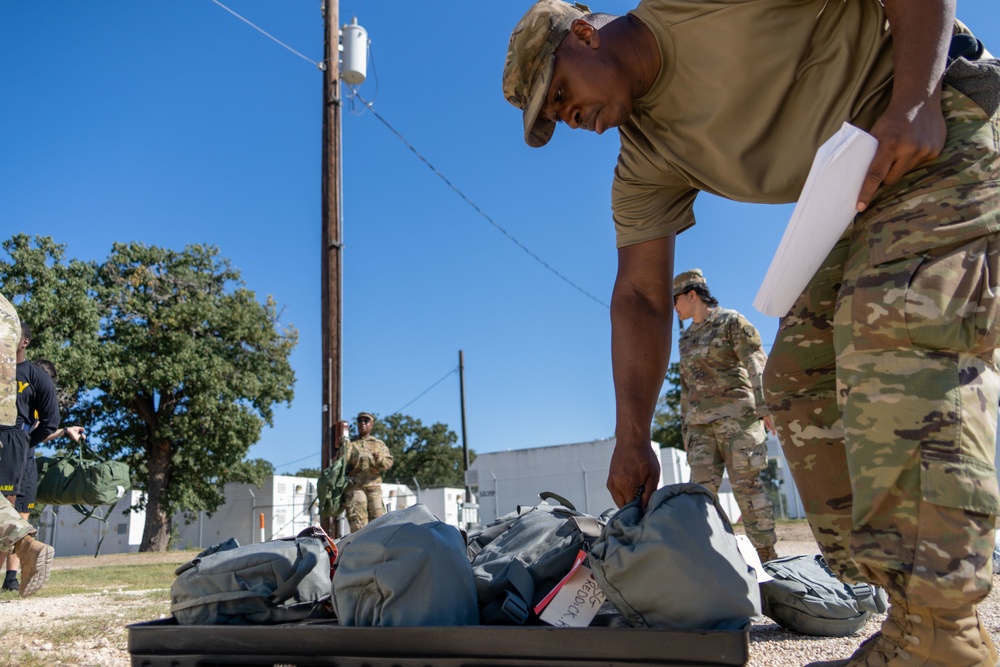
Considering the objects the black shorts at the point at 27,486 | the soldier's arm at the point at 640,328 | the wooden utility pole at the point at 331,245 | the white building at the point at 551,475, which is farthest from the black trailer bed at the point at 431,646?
the white building at the point at 551,475

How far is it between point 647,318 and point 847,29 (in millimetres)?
866

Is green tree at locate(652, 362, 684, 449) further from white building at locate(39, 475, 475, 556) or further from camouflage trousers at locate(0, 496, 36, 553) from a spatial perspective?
camouflage trousers at locate(0, 496, 36, 553)

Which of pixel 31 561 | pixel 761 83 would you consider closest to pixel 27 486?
pixel 31 561

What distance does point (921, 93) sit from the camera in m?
1.40

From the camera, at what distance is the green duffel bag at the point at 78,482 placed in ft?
19.8

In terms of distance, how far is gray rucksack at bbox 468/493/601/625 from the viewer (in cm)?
160

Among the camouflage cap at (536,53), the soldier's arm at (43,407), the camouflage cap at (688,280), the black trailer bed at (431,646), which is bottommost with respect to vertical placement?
the black trailer bed at (431,646)

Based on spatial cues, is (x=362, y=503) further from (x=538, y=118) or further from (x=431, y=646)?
(x=431, y=646)

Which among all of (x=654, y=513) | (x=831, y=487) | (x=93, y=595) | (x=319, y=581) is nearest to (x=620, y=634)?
(x=654, y=513)

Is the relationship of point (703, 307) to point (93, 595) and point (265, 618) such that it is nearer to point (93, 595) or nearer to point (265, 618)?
point (265, 618)

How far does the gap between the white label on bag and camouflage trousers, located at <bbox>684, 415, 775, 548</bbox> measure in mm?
3813

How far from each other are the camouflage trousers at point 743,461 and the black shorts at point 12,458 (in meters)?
4.79

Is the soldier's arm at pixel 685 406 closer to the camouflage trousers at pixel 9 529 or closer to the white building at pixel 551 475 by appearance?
the camouflage trousers at pixel 9 529

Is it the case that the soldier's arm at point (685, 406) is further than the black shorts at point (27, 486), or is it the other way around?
the soldier's arm at point (685, 406)
